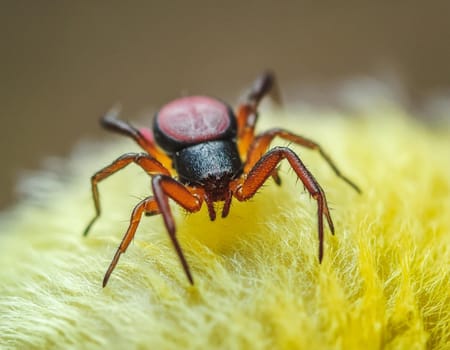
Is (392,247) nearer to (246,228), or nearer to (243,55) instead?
(246,228)

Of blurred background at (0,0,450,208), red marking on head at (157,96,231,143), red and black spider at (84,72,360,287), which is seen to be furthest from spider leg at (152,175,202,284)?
blurred background at (0,0,450,208)

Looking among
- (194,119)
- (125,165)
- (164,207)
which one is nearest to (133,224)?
(164,207)

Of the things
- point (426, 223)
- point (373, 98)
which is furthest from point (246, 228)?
point (373, 98)

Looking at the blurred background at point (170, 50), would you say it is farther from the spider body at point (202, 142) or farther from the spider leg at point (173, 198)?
the spider leg at point (173, 198)

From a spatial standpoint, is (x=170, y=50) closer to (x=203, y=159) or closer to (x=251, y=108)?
(x=251, y=108)

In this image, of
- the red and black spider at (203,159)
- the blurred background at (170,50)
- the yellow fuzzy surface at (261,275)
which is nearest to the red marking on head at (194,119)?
the red and black spider at (203,159)
